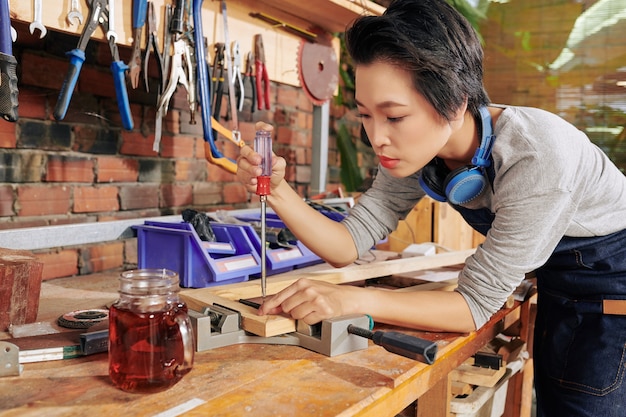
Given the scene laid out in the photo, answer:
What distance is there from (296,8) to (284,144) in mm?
608

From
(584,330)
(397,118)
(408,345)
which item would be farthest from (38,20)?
(584,330)

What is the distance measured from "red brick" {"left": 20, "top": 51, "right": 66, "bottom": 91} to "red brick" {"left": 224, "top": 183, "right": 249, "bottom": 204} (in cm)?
71

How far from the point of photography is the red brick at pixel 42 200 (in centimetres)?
131

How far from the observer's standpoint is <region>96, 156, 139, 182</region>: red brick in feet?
4.84

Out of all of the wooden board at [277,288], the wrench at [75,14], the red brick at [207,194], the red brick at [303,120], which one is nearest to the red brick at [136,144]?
the red brick at [207,194]

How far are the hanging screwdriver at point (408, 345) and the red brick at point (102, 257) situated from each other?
0.97 metres

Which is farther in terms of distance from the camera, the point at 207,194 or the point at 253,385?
the point at 207,194

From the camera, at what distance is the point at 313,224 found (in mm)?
1111

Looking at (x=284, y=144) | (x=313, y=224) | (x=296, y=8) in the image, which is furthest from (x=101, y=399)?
(x=284, y=144)

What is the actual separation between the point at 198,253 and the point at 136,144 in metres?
0.58

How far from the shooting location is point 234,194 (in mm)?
1964

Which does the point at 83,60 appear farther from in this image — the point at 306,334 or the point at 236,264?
the point at 306,334

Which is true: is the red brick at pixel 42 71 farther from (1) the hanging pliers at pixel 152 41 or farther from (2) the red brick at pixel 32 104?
(1) the hanging pliers at pixel 152 41

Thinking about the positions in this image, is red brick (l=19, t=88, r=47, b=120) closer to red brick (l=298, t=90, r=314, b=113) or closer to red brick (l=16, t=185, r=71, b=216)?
red brick (l=16, t=185, r=71, b=216)
